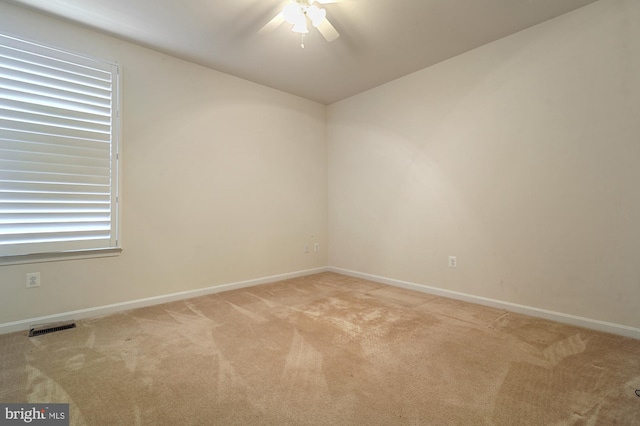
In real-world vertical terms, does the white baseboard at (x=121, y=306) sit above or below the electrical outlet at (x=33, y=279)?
below

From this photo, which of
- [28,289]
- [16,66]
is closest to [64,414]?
[28,289]

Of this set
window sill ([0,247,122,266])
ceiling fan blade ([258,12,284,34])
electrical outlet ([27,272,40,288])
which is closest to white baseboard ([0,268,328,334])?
electrical outlet ([27,272,40,288])

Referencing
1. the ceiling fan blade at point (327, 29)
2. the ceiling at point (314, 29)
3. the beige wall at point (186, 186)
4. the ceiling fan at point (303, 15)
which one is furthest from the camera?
the beige wall at point (186, 186)

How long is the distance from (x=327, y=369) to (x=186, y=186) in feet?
8.01

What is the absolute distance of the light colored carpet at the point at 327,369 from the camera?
143 centimetres

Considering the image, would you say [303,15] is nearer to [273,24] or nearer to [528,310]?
[273,24]

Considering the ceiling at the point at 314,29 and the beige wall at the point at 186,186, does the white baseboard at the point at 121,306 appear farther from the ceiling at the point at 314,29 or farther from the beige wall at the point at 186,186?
the ceiling at the point at 314,29

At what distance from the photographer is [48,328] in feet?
7.75

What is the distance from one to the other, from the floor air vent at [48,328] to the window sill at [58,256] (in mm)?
537

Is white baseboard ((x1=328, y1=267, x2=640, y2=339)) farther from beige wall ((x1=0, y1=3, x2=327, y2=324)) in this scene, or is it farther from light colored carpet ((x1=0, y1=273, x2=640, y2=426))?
beige wall ((x1=0, y1=3, x2=327, y2=324))

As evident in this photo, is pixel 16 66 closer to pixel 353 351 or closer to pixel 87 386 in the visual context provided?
pixel 87 386

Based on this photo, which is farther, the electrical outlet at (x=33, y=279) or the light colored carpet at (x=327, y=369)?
the electrical outlet at (x=33, y=279)

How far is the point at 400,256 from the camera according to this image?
3.71 metres

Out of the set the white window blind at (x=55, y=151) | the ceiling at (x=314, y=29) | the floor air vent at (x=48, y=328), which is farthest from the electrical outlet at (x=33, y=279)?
the ceiling at (x=314, y=29)
